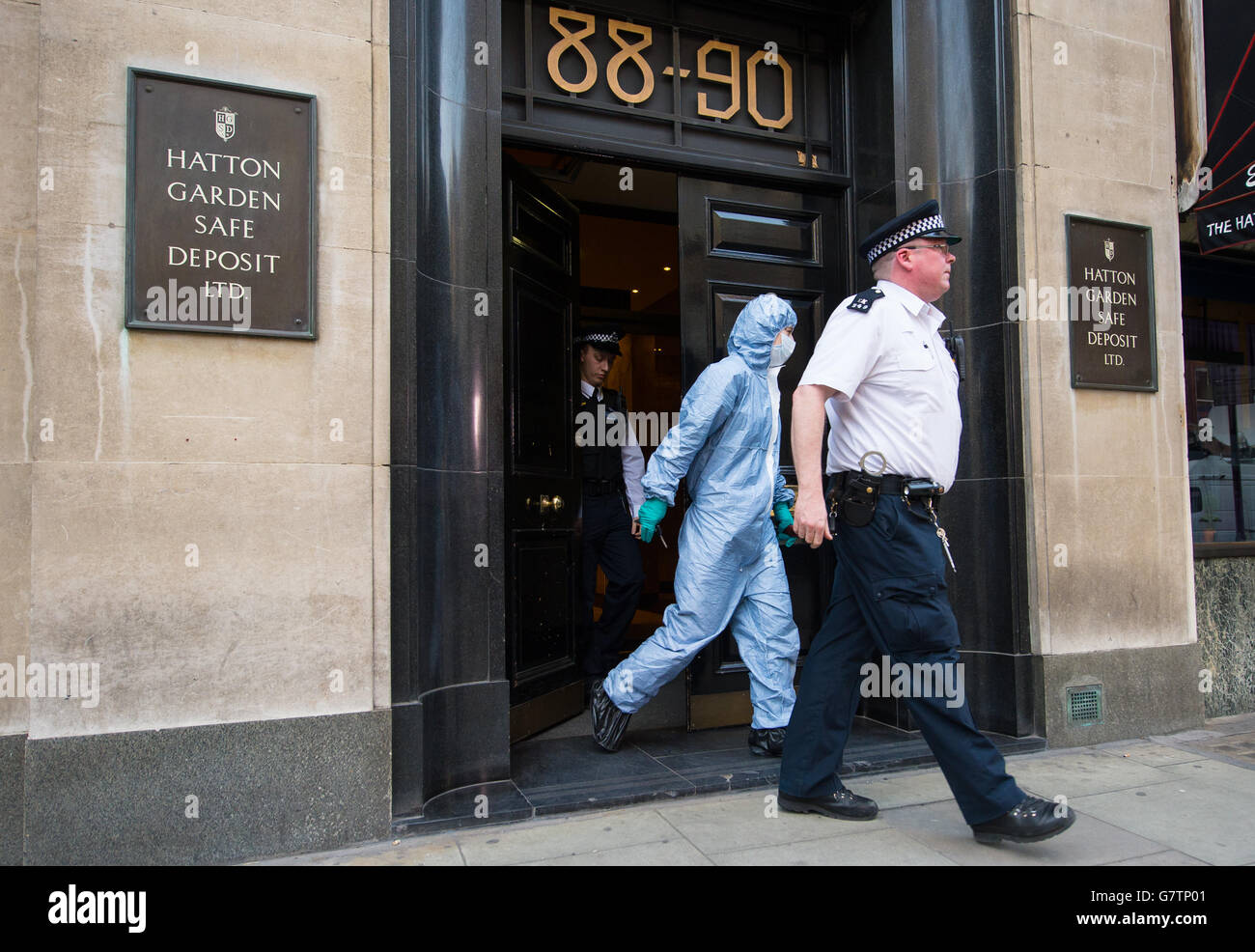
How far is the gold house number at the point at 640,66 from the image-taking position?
→ 4.46 m

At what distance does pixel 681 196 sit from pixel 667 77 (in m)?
0.67

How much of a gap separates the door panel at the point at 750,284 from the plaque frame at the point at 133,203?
80.5 inches

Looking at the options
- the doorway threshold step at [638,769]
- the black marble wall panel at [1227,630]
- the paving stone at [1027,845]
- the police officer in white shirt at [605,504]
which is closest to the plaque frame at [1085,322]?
the black marble wall panel at [1227,630]

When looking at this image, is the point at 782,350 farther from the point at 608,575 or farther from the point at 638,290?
the point at 638,290

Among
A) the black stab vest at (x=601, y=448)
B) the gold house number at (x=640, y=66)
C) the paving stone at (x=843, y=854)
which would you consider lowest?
the paving stone at (x=843, y=854)

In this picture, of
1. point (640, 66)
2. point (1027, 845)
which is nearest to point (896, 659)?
point (1027, 845)

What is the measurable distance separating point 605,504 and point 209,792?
2.68 m

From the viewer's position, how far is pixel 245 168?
10.4 feet

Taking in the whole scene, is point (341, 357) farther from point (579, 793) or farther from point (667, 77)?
point (667, 77)

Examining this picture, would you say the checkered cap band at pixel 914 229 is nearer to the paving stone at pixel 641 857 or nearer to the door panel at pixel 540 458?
the door panel at pixel 540 458

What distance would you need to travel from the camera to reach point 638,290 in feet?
32.3

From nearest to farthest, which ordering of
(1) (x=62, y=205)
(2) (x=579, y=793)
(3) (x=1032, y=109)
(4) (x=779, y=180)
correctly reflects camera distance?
(1) (x=62, y=205), (2) (x=579, y=793), (3) (x=1032, y=109), (4) (x=779, y=180)

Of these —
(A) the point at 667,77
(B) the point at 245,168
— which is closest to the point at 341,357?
(B) the point at 245,168

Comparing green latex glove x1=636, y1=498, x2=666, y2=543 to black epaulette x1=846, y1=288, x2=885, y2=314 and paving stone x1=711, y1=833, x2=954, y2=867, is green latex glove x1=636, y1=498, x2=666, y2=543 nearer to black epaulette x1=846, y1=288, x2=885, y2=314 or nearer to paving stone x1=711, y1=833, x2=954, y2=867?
black epaulette x1=846, y1=288, x2=885, y2=314
